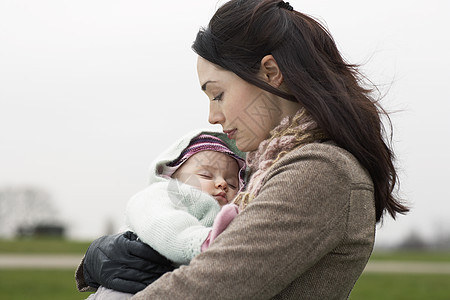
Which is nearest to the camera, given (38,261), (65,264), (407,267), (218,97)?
(218,97)

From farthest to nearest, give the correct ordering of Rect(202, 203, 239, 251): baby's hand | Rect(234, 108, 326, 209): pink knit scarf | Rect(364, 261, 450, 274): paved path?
1. Rect(364, 261, 450, 274): paved path
2. Rect(234, 108, 326, 209): pink knit scarf
3. Rect(202, 203, 239, 251): baby's hand

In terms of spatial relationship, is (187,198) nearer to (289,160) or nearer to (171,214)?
(171,214)

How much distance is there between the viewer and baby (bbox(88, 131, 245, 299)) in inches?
68.3

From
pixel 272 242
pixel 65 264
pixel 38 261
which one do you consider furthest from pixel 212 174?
pixel 38 261

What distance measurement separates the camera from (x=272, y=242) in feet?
5.01

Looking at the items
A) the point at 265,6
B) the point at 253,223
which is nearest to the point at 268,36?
the point at 265,6

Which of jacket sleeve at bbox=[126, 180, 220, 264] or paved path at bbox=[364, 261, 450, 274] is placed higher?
jacket sleeve at bbox=[126, 180, 220, 264]

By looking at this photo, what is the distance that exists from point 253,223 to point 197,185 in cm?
61

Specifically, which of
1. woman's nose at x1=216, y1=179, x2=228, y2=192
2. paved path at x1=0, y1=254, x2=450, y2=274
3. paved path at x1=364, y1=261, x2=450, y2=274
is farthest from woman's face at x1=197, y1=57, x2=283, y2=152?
paved path at x1=364, y1=261, x2=450, y2=274

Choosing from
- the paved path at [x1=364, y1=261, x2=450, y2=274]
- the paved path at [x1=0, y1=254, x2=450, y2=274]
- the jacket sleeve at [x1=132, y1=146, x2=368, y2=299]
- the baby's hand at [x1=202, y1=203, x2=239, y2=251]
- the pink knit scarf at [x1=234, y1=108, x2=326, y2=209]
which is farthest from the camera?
the paved path at [x1=364, y1=261, x2=450, y2=274]

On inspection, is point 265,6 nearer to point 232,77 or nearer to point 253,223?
point 232,77

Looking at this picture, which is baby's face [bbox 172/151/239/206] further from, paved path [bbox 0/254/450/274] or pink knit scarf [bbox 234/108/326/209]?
paved path [bbox 0/254/450/274]

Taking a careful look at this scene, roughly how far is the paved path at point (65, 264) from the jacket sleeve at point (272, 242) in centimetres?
1140

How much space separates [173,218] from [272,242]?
37 cm
